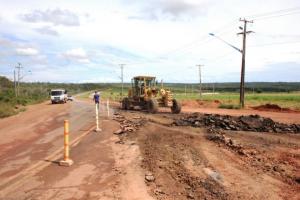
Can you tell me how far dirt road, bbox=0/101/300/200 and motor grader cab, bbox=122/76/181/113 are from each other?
17.3m

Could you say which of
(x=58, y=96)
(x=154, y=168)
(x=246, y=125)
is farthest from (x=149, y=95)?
(x=58, y=96)

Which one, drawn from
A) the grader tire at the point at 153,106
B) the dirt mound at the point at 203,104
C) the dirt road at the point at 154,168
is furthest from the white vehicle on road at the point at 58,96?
the dirt road at the point at 154,168

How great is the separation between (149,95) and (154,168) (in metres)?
25.8

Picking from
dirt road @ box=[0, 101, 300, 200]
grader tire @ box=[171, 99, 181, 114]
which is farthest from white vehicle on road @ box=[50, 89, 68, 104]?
dirt road @ box=[0, 101, 300, 200]

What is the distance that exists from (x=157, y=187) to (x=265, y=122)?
14.6 m

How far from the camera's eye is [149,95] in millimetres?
37219

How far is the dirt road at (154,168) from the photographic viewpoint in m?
9.46

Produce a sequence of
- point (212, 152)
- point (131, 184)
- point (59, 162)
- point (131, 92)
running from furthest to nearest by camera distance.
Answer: point (131, 92), point (212, 152), point (59, 162), point (131, 184)

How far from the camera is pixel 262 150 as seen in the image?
15031 millimetres

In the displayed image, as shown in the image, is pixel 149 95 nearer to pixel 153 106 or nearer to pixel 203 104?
pixel 153 106

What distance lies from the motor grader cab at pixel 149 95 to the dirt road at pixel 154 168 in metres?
17.3

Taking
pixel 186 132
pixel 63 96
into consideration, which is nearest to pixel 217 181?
pixel 186 132

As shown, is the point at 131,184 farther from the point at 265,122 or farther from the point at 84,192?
the point at 265,122

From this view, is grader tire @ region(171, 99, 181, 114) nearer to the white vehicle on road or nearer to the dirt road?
the dirt road
